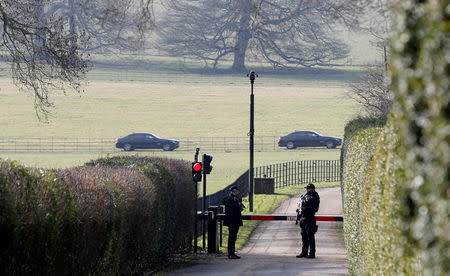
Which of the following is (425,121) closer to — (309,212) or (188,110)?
(309,212)

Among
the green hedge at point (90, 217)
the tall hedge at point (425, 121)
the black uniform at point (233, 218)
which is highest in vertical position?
the tall hedge at point (425, 121)

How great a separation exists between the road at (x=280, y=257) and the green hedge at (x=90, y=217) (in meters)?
1.20

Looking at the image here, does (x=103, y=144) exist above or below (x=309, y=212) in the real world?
above

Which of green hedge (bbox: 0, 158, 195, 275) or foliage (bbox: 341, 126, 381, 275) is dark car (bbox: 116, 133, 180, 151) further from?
foliage (bbox: 341, 126, 381, 275)

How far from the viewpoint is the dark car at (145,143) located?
59.1 metres

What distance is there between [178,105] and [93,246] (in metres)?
74.7

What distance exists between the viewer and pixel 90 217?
28.1ft

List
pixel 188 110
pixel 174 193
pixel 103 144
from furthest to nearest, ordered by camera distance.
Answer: pixel 188 110 < pixel 103 144 < pixel 174 193

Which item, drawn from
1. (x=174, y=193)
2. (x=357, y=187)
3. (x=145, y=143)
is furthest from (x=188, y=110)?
(x=357, y=187)

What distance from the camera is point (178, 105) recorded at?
274 ft

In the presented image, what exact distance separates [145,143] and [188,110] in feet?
66.8

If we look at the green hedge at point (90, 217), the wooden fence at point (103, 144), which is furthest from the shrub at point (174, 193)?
the wooden fence at point (103, 144)

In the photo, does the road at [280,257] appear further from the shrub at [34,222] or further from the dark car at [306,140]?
the dark car at [306,140]

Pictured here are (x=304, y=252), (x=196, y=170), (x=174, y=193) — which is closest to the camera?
(x=174, y=193)
